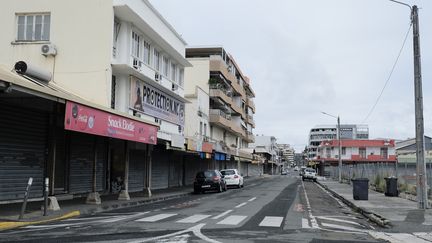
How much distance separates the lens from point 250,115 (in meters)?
102

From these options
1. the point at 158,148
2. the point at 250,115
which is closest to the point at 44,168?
the point at 158,148

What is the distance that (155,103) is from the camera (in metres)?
32.4

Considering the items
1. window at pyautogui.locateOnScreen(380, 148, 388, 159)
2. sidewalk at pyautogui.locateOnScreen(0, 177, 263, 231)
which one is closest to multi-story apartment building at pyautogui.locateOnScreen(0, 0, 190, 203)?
sidewalk at pyautogui.locateOnScreen(0, 177, 263, 231)

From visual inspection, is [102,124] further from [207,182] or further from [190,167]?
[190,167]

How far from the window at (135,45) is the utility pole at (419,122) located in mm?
14578

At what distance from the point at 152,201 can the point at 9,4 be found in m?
13.1

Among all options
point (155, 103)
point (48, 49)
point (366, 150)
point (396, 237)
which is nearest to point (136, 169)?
point (155, 103)

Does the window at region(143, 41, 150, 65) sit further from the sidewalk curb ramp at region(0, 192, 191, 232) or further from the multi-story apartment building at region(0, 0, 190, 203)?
the sidewalk curb ramp at region(0, 192, 191, 232)

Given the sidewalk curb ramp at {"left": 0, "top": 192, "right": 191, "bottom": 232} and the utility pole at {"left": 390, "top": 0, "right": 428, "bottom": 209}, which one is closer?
the sidewalk curb ramp at {"left": 0, "top": 192, "right": 191, "bottom": 232}

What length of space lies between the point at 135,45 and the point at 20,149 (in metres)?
11.5

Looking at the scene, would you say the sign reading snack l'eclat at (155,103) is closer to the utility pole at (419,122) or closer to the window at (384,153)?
the utility pole at (419,122)

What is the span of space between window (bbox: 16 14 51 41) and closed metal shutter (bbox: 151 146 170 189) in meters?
11.6

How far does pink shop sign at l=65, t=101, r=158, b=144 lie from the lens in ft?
52.8

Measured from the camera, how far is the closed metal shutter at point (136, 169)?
30.7 meters
